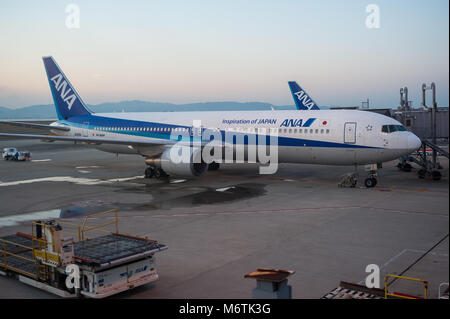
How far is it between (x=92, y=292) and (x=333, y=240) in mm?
6989

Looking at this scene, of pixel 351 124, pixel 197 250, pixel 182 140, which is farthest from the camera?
pixel 182 140

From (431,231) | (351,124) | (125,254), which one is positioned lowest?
(431,231)

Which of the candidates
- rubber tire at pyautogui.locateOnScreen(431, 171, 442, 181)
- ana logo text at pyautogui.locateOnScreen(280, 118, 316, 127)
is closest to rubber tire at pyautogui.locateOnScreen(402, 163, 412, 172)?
rubber tire at pyautogui.locateOnScreen(431, 171, 442, 181)

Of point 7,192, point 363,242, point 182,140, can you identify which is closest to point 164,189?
point 182,140

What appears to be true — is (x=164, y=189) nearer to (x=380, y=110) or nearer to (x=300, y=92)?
(x=380, y=110)

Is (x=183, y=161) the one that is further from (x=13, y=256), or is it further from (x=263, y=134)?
(x=13, y=256)

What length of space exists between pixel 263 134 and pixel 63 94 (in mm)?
15733

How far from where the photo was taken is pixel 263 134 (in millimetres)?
23406

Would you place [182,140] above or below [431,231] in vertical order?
above

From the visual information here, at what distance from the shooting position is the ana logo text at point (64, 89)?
30078mm

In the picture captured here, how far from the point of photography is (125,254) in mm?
8875

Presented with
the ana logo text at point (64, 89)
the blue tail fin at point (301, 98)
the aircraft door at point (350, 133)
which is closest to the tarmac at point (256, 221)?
the aircraft door at point (350, 133)

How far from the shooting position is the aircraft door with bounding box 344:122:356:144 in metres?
21.1
